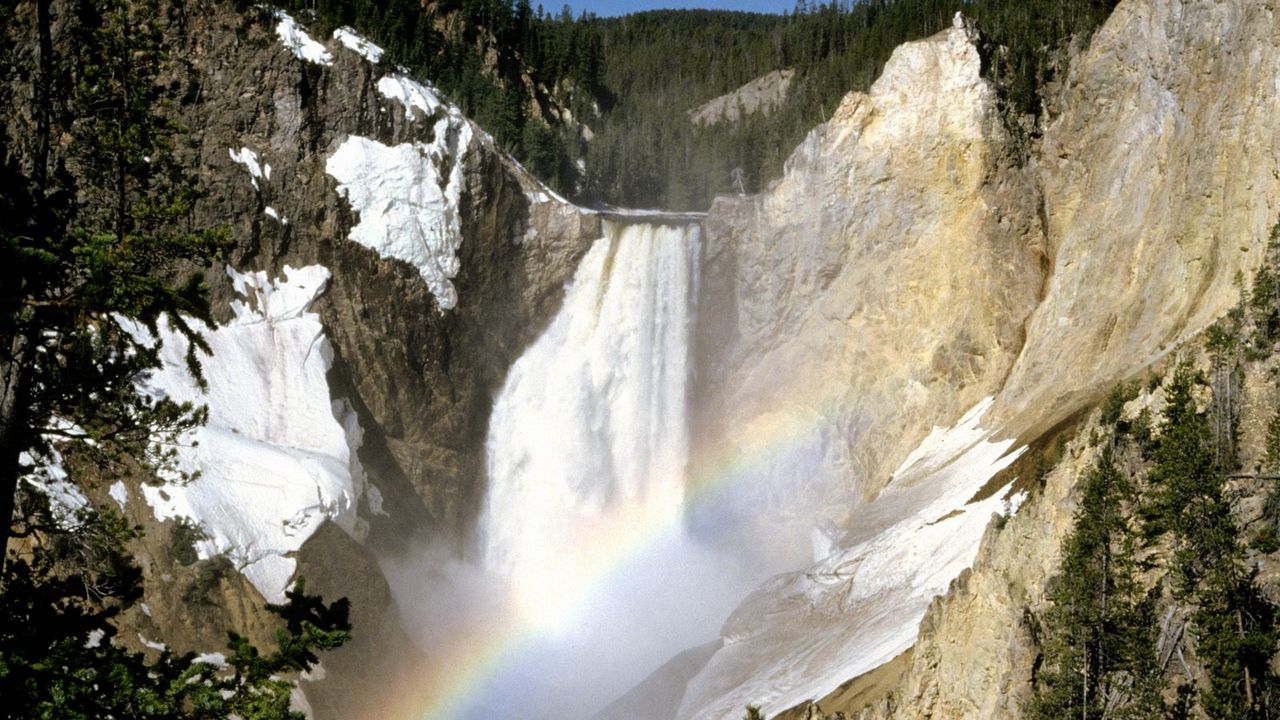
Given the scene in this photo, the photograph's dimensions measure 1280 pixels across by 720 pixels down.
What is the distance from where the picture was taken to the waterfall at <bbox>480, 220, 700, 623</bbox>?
4031 cm

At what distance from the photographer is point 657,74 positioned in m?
77.3

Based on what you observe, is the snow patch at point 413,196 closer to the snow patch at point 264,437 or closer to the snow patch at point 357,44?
the snow patch at point 264,437

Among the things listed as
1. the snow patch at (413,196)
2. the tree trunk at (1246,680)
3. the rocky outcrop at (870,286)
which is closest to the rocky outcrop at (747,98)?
the rocky outcrop at (870,286)

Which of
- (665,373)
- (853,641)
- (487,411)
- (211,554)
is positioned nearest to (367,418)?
(487,411)

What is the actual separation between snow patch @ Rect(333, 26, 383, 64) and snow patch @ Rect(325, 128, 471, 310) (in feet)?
9.02

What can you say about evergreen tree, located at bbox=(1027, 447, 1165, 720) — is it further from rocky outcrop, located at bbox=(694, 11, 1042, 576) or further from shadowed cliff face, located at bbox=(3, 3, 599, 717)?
shadowed cliff face, located at bbox=(3, 3, 599, 717)

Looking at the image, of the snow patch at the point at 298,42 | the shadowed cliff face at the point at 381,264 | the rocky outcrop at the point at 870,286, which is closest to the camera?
the shadowed cliff face at the point at 381,264

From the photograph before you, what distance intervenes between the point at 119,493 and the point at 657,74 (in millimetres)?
55468

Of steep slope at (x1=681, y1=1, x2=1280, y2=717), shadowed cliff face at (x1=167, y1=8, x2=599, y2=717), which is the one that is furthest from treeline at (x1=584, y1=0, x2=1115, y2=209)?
shadowed cliff face at (x1=167, y1=8, x2=599, y2=717)

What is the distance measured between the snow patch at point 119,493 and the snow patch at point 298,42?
14.4 metres

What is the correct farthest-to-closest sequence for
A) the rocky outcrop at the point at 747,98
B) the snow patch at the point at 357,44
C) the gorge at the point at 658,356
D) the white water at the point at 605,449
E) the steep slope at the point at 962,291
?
1. the rocky outcrop at the point at 747,98
2. the white water at the point at 605,449
3. the snow patch at the point at 357,44
4. the gorge at the point at 658,356
5. the steep slope at the point at 962,291

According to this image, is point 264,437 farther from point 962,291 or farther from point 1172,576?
point 1172,576

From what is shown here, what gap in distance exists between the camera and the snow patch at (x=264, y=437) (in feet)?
94.5

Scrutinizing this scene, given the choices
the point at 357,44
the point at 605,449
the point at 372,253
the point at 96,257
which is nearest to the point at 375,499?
the point at 372,253
